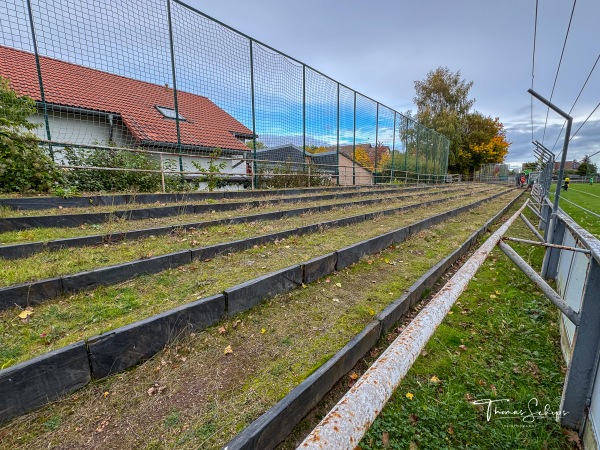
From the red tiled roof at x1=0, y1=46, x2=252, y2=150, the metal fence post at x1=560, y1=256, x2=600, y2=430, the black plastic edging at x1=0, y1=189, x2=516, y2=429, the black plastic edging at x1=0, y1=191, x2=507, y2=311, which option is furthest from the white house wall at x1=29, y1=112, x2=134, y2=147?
the metal fence post at x1=560, y1=256, x2=600, y2=430

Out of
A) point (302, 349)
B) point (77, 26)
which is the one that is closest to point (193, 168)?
point (77, 26)

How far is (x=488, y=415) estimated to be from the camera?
1847 mm

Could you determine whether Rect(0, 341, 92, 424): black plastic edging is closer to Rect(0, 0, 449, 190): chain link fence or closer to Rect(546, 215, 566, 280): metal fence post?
Rect(0, 0, 449, 190): chain link fence

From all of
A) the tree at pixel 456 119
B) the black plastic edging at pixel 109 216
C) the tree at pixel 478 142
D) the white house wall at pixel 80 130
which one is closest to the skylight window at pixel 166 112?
the white house wall at pixel 80 130

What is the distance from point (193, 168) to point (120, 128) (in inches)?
118

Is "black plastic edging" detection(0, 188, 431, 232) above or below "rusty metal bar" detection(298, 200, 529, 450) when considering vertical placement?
below

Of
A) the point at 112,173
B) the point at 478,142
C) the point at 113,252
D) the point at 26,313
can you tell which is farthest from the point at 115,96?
the point at 478,142

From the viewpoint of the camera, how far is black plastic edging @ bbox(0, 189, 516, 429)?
1.45 meters

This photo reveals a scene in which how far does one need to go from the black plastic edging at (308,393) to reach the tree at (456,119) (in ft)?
118

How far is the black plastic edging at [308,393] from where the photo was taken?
1.39 metres

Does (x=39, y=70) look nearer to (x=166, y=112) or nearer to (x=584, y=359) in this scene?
(x=166, y=112)

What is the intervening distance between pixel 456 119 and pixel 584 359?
37885 millimetres

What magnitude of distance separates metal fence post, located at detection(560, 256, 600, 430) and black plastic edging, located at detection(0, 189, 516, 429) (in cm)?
122

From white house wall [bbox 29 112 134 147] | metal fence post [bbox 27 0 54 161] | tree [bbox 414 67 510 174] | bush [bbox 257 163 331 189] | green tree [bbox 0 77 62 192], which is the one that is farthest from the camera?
tree [bbox 414 67 510 174]
